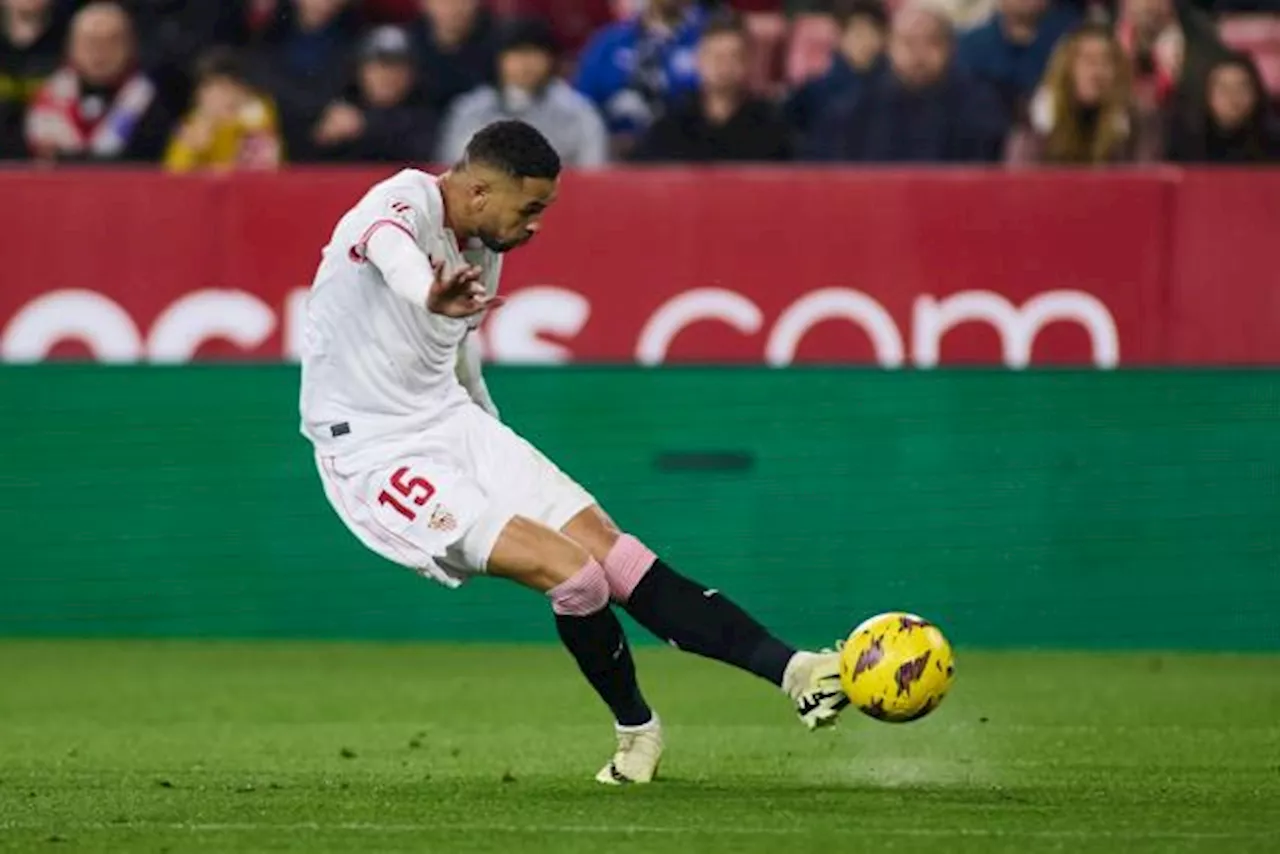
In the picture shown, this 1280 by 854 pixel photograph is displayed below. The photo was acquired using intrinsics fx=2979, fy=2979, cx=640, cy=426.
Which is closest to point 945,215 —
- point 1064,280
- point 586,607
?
point 1064,280

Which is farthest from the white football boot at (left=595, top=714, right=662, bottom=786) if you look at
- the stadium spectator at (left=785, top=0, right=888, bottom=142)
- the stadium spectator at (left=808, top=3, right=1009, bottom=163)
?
the stadium spectator at (left=785, top=0, right=888, bottom=142)

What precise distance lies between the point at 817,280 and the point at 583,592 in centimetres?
690

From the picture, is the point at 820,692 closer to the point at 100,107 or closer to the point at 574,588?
the point at 574,588

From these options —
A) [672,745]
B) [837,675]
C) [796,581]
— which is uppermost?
[837,675]

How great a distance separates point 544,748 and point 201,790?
1607 millimetres

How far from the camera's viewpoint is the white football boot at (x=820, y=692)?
8.48 meters

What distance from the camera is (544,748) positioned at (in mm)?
10062

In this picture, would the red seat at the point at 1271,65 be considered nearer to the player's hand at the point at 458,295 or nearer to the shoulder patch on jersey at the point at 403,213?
the shoulder patch on jersey at the point at 403,213

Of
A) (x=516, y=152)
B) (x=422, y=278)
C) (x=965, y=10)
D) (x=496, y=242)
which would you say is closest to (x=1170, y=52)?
(x=965, y=10)

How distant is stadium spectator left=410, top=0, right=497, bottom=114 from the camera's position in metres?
16.8

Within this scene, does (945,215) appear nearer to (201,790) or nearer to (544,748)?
(544,748)

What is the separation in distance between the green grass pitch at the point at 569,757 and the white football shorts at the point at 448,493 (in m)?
0.72

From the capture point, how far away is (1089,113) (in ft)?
51.4

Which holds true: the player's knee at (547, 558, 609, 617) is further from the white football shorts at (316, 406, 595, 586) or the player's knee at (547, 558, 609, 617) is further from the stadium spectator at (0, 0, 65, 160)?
the stadium spectator at (0, 0, 65, 160)
